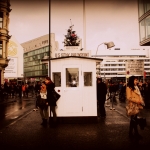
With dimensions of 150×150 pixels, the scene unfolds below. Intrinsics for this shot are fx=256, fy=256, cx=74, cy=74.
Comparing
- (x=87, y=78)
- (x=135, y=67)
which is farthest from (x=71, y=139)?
(x=135, y=67)

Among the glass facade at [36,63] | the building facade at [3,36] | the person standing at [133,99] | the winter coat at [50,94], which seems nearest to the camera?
the person standing at [133,99]

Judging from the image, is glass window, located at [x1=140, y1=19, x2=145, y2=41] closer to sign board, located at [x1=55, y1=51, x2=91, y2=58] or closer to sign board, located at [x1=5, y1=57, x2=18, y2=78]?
sign board, located at [x1=5, y1=57, x2=18, y2=78]

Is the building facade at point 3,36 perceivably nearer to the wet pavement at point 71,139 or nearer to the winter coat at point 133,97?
the wet pavement at point 71,139

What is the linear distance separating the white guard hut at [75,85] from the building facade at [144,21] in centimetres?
2349

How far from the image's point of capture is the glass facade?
94406mm

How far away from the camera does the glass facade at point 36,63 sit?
310 ft

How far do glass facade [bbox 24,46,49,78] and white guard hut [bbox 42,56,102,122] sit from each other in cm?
8216

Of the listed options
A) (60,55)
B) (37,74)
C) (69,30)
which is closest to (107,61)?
(37,74)

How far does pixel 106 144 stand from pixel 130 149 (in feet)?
2.46

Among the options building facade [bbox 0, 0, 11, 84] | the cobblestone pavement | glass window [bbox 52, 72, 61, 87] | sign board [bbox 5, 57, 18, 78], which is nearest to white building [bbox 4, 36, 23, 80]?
sign board [bbox 5, 57, 18, 78]

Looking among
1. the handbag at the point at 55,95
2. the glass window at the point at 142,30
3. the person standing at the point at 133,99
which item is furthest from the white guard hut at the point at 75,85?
the glass window at the point at 142,30

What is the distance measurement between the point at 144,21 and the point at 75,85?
2565 centimetres

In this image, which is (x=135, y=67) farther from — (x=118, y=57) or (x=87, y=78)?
(x=118, y=57)

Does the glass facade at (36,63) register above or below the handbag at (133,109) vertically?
above
